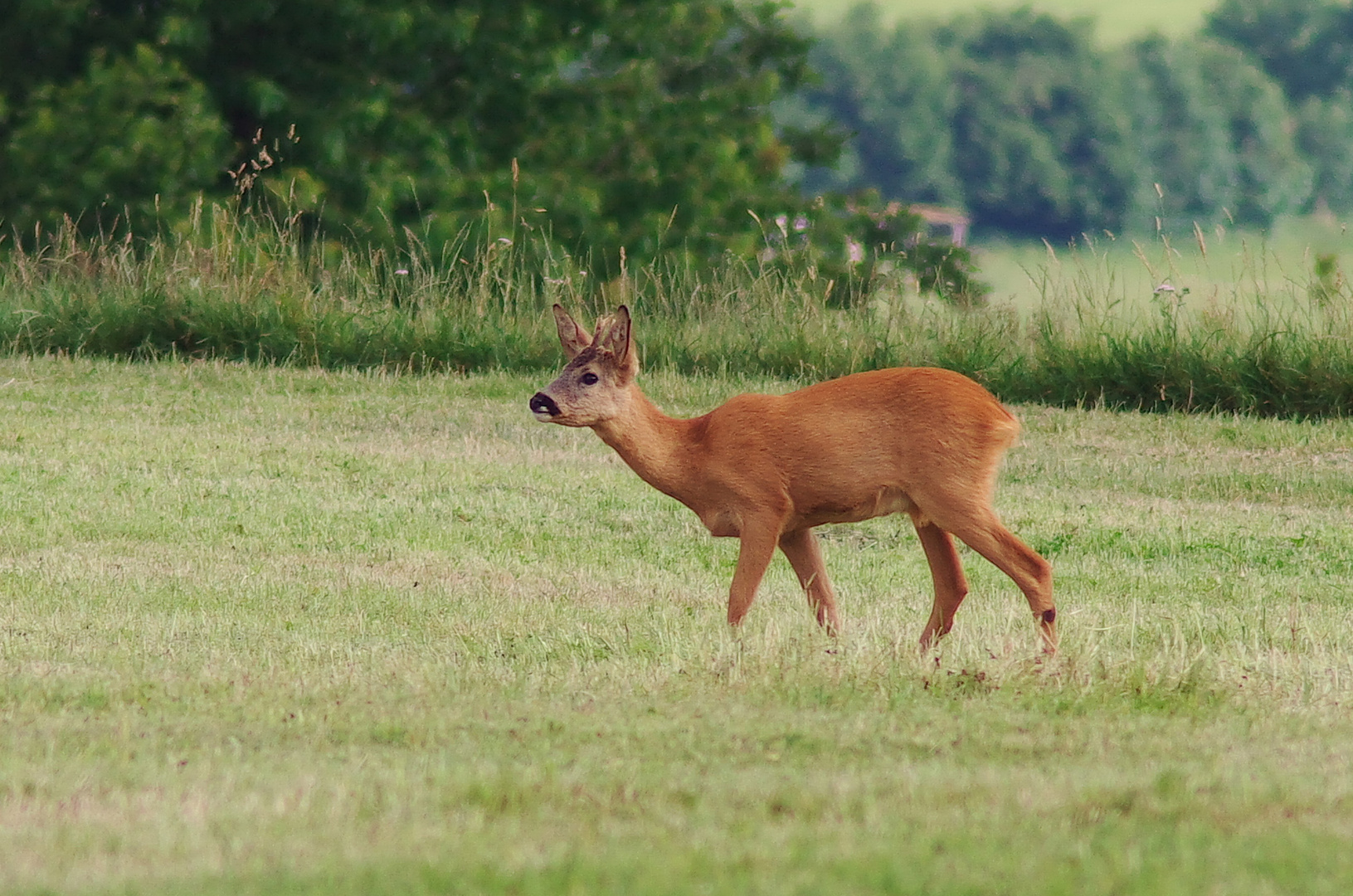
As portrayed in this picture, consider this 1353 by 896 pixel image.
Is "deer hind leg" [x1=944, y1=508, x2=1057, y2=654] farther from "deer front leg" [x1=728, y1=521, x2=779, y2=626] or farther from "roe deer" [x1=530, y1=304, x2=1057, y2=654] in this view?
"deer front leg" [x1=728, y1=521, x2=779, y2=626]

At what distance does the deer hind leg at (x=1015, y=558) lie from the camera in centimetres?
667

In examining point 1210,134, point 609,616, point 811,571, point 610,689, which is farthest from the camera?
point 1210,134

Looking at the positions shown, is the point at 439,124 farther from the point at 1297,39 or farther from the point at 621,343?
the point at 1297,39

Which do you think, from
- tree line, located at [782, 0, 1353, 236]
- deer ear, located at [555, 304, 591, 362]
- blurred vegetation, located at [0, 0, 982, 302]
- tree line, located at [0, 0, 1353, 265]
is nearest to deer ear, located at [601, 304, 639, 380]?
deer ear, located at [555, 304, 591, 362]

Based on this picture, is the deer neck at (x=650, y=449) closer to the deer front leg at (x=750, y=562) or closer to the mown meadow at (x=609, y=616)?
the deer front leg at (x=750, y=562)

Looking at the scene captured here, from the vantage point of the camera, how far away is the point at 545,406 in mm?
6723

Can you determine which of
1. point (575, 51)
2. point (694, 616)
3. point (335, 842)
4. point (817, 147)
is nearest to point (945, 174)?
point (817, 147)

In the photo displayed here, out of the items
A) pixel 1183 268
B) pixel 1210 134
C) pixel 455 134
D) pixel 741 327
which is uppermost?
pixel 455 134

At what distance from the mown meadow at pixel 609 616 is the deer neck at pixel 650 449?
599mm

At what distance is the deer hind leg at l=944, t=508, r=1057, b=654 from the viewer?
6672 millimetres

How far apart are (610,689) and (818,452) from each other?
1.29 metres

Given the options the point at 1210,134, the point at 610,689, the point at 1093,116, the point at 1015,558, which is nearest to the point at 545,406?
the point at 610,689

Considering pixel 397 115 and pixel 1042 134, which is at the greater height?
pixel 397 115

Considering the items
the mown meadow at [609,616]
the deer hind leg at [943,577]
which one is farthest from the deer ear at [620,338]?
the deer hind leg at [943,577]
